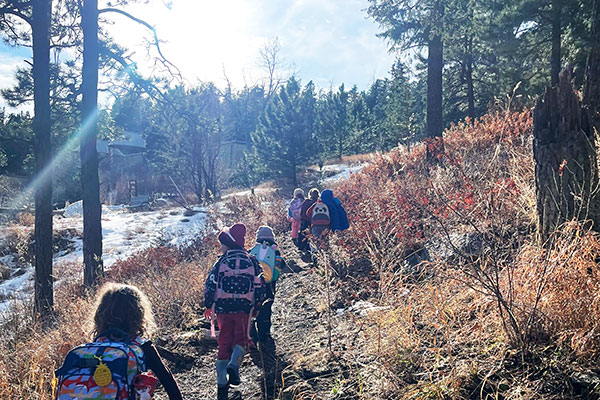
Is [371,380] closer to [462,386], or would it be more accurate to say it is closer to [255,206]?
[462,386]

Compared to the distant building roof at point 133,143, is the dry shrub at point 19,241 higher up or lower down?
lower down

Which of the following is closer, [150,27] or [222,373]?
[222,373]

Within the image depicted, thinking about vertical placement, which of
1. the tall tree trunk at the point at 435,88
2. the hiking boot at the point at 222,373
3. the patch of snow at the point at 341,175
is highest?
the tall tree trunk at the point at 435,88

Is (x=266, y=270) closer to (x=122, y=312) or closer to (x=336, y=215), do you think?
(x=122, y=312)

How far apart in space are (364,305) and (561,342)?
2296 millimetres

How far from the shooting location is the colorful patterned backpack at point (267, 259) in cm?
483

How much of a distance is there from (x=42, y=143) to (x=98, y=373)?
269 inches

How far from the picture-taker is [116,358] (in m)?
2.19

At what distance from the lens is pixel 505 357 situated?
2.52 m

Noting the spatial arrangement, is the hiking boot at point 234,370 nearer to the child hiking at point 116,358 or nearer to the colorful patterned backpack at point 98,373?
the child hiking at point 116,358

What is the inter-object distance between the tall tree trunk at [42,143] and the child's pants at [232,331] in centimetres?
505

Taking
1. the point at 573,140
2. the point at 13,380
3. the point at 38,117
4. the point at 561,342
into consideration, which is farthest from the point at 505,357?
the point at 38,117

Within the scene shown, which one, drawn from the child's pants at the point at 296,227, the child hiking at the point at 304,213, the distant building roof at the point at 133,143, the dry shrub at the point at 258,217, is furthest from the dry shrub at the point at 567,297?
the distant building roof at the point at 133,143

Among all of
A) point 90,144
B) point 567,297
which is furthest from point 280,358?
point 90,144
